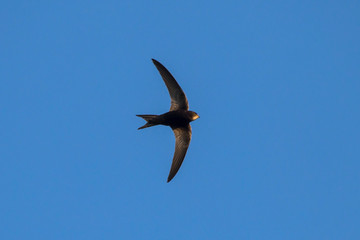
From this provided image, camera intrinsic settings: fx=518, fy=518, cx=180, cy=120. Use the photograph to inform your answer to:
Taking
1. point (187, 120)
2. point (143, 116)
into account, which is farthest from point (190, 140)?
point (143, 116)

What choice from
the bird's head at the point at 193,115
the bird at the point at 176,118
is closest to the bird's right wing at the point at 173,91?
the bird at the point at 176,118

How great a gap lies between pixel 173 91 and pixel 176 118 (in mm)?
676

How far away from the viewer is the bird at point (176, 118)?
12398mm

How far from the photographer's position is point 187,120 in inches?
506

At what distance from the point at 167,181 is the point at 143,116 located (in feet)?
5.42

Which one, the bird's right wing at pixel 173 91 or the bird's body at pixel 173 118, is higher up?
the bird's right wing at pixel 173 91

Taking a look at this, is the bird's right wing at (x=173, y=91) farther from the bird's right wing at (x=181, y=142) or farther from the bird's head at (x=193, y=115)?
the bird's right wing at (x=181, y=142)

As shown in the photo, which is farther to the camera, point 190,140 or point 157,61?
point 190,140

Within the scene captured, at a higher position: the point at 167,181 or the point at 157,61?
the point at 157,61

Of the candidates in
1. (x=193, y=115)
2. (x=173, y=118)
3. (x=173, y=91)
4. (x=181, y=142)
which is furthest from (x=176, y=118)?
(x=181, y=142)

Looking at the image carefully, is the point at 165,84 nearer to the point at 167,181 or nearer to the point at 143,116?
the point at 143,116

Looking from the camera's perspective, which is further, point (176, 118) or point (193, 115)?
point (193, 115)

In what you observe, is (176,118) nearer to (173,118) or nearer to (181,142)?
(173,118)

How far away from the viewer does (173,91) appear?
12.8 meters
